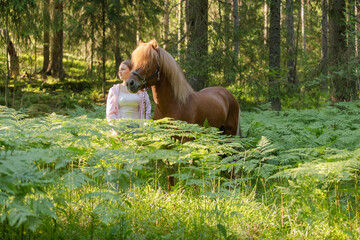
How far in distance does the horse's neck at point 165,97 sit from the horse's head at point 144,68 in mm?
167

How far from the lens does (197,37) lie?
38.1 feet

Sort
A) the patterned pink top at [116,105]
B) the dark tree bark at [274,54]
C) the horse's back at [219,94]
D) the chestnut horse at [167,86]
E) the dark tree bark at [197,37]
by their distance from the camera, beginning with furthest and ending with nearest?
the dark tree bark at [274,54]
the dark tree bark at [197,37]
the horse's back at [219,94]
the patterned pink top at [116,105]
the chestnut horse at [167,86]

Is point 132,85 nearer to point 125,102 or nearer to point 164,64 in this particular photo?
point 164,64

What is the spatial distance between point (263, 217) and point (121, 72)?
3597mm

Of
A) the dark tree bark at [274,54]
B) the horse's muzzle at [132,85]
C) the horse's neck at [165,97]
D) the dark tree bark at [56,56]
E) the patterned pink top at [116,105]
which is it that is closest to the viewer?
the horse's muzzle at [132,85]

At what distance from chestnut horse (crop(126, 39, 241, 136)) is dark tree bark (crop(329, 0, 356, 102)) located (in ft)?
26.6

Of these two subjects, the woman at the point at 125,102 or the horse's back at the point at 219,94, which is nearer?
the woman at the point at 125,102

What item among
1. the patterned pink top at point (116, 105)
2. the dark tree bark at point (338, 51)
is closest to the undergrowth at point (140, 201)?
the patterned pink top at point (116, 105)

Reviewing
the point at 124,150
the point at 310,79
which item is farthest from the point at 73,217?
the point at 310,79

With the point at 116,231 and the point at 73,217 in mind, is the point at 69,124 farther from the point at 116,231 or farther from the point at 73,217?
the point at 116,231

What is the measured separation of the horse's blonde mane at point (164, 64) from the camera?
5.50 metres

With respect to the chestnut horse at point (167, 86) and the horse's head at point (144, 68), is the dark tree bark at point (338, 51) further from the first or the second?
the horse's head at point (144, 68)

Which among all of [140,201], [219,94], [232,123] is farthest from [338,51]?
[140,201]

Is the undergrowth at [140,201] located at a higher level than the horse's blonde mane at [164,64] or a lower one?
lower
